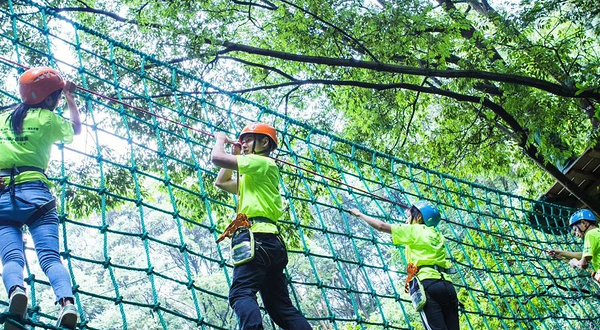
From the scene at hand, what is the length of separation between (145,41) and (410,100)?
8.39 feet

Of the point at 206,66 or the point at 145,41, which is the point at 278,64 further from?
the point at 145,41

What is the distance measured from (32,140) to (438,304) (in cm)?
163

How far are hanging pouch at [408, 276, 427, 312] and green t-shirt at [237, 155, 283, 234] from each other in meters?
0.81

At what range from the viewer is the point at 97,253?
1978 centimetres

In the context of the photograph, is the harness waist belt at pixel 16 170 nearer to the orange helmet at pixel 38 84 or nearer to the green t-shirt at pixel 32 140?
the green t-shirt at pixel 32 140

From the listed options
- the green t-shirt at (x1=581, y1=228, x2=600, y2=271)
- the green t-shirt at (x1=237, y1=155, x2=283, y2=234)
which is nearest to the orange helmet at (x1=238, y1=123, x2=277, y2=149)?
the green t-shirt at (x1=237, y1=155, x2=283, y2=234)

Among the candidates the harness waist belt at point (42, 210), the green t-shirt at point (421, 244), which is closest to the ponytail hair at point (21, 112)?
the harness waist belt at point (42, 210)

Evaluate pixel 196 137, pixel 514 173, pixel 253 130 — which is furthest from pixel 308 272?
pixel 253 130

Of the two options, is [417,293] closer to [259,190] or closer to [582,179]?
[259,190]

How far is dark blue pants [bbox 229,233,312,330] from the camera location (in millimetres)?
1724

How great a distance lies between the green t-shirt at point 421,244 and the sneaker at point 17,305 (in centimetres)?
147

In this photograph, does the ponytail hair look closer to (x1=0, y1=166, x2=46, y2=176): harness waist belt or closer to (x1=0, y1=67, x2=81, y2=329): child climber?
(x1=0, y1=67, x2=81, y2=329): child climber

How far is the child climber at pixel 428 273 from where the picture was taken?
8.22 feet

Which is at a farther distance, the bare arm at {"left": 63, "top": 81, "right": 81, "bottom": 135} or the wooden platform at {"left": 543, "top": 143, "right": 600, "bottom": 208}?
the wooden platform at {"left": 543, "top": 143, "right": 600, "bottom": 208}
